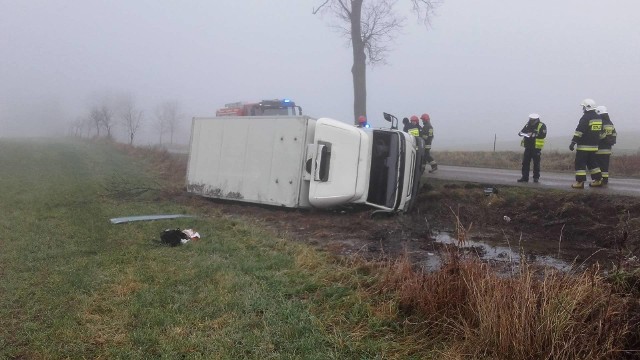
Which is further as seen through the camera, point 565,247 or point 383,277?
point 565,247

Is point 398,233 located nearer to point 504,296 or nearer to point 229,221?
point 229,221

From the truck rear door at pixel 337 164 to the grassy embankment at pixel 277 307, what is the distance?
7.05ft

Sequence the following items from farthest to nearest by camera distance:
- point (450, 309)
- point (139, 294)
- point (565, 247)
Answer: point (565, 247) → point (139, 294) → point (450, 309)

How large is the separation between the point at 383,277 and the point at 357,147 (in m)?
4.30

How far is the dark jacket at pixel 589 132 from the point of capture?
373 inches

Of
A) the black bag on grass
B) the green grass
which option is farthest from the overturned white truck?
the black bag on grass

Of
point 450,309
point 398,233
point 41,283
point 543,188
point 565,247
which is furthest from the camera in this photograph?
point 543,188

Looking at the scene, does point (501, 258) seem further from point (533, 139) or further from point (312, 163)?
point (533, 139)

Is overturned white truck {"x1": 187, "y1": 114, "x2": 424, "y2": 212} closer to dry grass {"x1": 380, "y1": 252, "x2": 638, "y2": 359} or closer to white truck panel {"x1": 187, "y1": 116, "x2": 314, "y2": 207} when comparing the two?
white truck panel {"x1": 187, "y1": 116, "x2": 314, "y2": 207}

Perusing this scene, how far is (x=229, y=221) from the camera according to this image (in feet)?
26.1

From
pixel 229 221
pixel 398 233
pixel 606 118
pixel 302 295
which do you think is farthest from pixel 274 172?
pixel 606 118

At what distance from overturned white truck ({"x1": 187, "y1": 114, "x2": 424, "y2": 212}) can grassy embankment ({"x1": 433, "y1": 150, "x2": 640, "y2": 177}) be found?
27.2 ft

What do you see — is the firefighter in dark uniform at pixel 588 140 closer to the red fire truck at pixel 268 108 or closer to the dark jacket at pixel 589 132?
the dark jacket at pixel 589 132

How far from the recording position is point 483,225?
327 inches
